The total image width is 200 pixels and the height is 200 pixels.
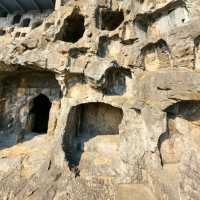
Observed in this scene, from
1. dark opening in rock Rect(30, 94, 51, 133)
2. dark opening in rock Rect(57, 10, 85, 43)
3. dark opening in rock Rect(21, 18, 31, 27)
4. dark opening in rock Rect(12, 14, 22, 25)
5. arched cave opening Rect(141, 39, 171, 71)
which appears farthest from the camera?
dark opening in rock Rect(12, 14, 22, 25)

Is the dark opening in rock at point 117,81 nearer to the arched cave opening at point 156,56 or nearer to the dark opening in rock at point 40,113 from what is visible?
the arched cave opening at point 156,56

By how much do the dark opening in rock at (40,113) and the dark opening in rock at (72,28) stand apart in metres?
3.85

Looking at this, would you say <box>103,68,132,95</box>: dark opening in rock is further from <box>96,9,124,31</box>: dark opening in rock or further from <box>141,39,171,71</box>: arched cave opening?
<box>96,9,124,31</box>: dark opening in rock

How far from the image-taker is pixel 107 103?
279 inches

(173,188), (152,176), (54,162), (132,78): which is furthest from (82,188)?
(132,78)

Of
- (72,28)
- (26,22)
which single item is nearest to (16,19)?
(26,22)

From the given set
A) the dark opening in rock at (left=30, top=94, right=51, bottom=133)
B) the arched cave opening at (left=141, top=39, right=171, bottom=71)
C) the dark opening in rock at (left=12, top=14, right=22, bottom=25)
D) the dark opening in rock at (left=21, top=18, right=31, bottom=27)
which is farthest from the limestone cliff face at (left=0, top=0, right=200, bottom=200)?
the dark opening in rock at (left=12, top=14, right=22, bottom=25)

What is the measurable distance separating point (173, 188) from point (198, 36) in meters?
4.87

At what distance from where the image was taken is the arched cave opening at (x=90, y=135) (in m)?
6.64

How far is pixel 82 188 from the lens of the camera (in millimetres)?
5086

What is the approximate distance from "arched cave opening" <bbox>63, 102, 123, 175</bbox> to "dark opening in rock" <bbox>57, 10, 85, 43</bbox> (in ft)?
12.3

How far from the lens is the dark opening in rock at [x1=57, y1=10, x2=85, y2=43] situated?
26.3 feet

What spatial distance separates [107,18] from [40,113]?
7200 mm

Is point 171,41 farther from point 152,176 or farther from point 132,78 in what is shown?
point 152,176
